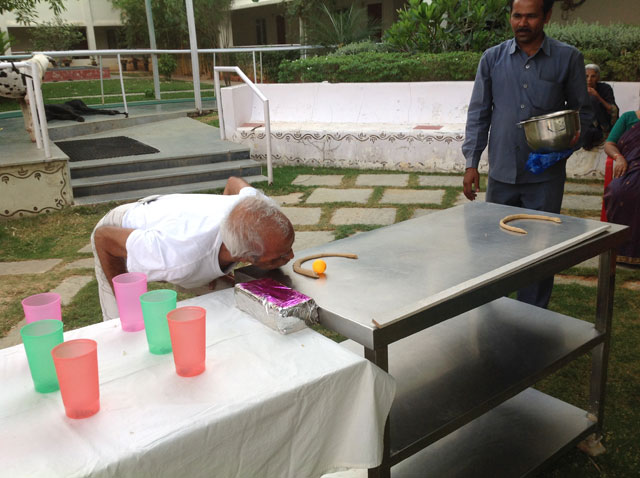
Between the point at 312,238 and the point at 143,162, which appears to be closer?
the point at 312,238

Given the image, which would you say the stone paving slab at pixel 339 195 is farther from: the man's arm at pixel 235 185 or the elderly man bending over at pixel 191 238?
the elderly man bending over at pixel 191 238

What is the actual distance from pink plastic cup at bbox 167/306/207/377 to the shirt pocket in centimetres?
229

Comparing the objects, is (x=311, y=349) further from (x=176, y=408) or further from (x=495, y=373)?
(x=495, y=373)

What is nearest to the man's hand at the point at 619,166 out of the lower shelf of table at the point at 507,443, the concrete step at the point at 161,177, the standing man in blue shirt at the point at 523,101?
the standing man in blue shirt at the point at 523,101

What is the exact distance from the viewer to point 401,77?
27.4 feet

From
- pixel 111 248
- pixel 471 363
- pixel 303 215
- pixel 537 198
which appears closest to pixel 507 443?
pixel 471 363

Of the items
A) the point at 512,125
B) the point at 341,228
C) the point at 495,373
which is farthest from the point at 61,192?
the point at 495,373

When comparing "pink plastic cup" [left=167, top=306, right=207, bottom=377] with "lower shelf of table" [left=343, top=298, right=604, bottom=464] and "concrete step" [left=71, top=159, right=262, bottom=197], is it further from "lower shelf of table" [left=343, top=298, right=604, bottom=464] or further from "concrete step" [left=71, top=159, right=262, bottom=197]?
"concrete step" [left=71, top=159, right=262, bottom=197]

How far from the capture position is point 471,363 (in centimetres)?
228

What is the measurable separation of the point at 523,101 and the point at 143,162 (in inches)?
192

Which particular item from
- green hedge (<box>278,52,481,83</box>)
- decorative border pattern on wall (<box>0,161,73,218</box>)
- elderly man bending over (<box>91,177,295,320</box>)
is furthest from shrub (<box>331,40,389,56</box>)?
elderly man bending over (<box>91,177,295,320</box>)

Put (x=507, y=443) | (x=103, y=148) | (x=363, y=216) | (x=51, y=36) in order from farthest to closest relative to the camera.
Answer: (x=51, y=36)
(x=103, y=148)
(x=363, y=216)
(x=507, y=443)

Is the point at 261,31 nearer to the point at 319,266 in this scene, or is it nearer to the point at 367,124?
the point at 367,124

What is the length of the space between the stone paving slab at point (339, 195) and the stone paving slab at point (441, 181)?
2.32ft
